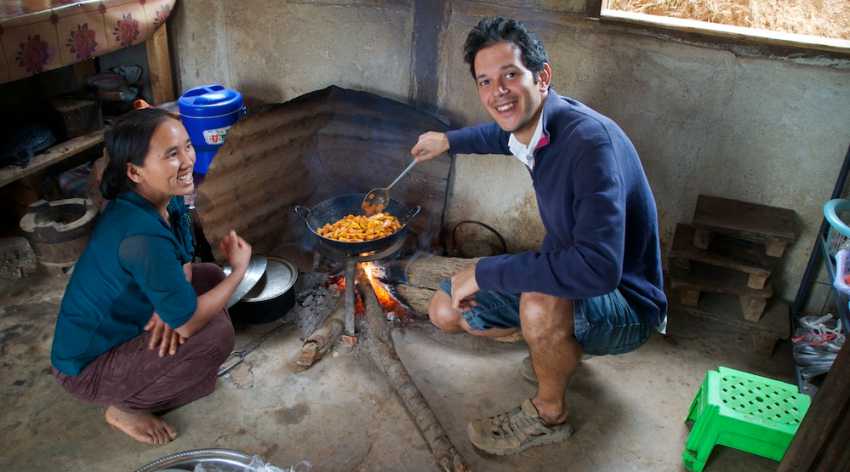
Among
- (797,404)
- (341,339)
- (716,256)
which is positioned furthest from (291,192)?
(797,404)

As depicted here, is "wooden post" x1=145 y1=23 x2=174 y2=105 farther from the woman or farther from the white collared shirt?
the white collared shirt

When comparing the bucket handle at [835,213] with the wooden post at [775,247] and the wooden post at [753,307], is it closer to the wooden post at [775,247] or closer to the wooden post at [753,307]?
the wooden post at [775,247]

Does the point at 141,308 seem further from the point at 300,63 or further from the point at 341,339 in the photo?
the point at 300,63

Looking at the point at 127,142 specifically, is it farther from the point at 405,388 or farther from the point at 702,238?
the point at 702,238

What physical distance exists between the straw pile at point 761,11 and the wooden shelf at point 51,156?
12.8 ft

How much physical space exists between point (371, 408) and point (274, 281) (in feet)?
3.85

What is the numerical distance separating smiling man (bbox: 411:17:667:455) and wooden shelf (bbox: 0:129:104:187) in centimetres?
312

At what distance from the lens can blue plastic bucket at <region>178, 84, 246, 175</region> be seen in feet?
13.8

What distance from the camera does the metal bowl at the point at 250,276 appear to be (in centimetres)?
368

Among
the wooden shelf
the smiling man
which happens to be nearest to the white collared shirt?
the smiling man

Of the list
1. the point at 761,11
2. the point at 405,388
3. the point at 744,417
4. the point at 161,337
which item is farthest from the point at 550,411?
the point at 761,11


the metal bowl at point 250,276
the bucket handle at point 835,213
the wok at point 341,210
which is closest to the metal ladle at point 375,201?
the wok at point 341,210

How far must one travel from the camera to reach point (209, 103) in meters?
4.23

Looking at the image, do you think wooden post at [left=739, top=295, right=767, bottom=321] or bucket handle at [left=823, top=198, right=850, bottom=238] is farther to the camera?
wooden post at [left=739, top=295, right=767, bottom=321]
